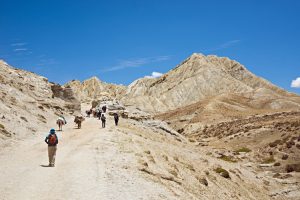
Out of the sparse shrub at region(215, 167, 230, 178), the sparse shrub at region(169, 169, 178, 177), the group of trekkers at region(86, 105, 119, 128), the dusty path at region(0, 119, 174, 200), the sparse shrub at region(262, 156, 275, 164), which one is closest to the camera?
the dusty path at region(0, 119, 174, 200)

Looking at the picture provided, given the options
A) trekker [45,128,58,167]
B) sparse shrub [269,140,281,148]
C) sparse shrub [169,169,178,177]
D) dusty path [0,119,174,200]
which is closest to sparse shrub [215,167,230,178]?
sparse shrub [169,169,178,177]

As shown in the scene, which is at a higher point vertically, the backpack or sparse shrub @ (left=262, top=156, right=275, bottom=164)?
the backpack

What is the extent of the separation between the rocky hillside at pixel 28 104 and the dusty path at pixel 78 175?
7.52 meters

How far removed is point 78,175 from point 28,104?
98.4ft

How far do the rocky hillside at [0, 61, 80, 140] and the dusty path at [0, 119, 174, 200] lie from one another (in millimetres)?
7519

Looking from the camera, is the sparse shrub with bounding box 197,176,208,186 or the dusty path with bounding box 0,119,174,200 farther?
the sparse shrub with bounding box 197,176,208,186

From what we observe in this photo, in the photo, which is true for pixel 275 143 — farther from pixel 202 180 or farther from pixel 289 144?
pixel 202 180

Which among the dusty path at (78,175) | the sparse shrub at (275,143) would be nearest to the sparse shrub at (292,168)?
the sparse shrub at (275,143)

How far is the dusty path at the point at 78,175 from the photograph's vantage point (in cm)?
1569

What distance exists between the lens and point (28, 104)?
45969mm

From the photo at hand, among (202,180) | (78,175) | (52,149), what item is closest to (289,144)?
(202,180)

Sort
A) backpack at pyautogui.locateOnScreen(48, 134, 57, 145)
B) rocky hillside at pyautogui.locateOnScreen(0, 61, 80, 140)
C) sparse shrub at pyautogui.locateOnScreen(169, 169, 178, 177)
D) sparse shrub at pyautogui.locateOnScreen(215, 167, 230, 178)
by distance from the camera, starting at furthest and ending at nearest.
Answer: rocky hillside at pyautogui.locateOnScreen(0, 61, 80, 140), sparse shrub at pyautogui.locateOnScreen(215, 167, 230, 178), sparse shrub at pyautogui.locateOnScreen(169, 169, 178, 177), backpack at pyautogui.locateOnScreen(48, 134, 57, 145)

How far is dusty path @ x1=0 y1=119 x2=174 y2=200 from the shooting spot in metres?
15.7

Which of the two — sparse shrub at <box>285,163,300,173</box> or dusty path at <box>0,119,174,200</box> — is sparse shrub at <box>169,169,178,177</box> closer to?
dusty path at <box>0,119,174,200</box>
